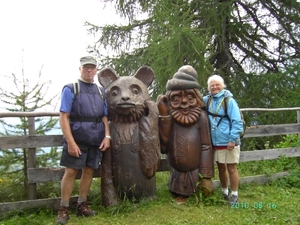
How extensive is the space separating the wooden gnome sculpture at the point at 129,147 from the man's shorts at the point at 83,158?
0.30m

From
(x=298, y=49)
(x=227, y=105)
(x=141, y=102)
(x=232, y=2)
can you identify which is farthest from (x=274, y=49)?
(x=141, y=102)

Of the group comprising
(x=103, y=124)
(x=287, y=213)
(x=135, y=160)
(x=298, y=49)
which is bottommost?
(x=287, y=213)

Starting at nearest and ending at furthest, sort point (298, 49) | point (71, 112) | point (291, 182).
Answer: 1. point (71, 112)
2. point (291, 182)
3. point (298, 49)

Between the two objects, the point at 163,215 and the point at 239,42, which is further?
the point at 239,42

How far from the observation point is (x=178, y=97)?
4.22 meters

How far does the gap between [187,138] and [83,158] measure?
4.64 feet

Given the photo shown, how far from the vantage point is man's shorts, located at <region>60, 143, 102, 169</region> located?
3.46 metres

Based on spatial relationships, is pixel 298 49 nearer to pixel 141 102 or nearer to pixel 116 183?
pixel 141 102

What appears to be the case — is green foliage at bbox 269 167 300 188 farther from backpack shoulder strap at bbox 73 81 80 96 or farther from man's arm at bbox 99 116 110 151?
backpack shoulder strap at bbox 73 81 80 96

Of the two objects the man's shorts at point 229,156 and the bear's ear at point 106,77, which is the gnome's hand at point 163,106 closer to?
the bear's ear at point 106,77

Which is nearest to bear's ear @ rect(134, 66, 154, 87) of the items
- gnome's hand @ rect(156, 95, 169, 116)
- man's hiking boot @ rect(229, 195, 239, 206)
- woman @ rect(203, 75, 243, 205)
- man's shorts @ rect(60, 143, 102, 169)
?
gnome's hand @ rect(156, 95, 169, 116)

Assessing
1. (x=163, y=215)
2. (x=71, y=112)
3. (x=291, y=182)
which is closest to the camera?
(x=71, y=112)

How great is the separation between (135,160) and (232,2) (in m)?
6.03

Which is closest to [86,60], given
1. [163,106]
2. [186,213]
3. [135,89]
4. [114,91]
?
[114,91]
